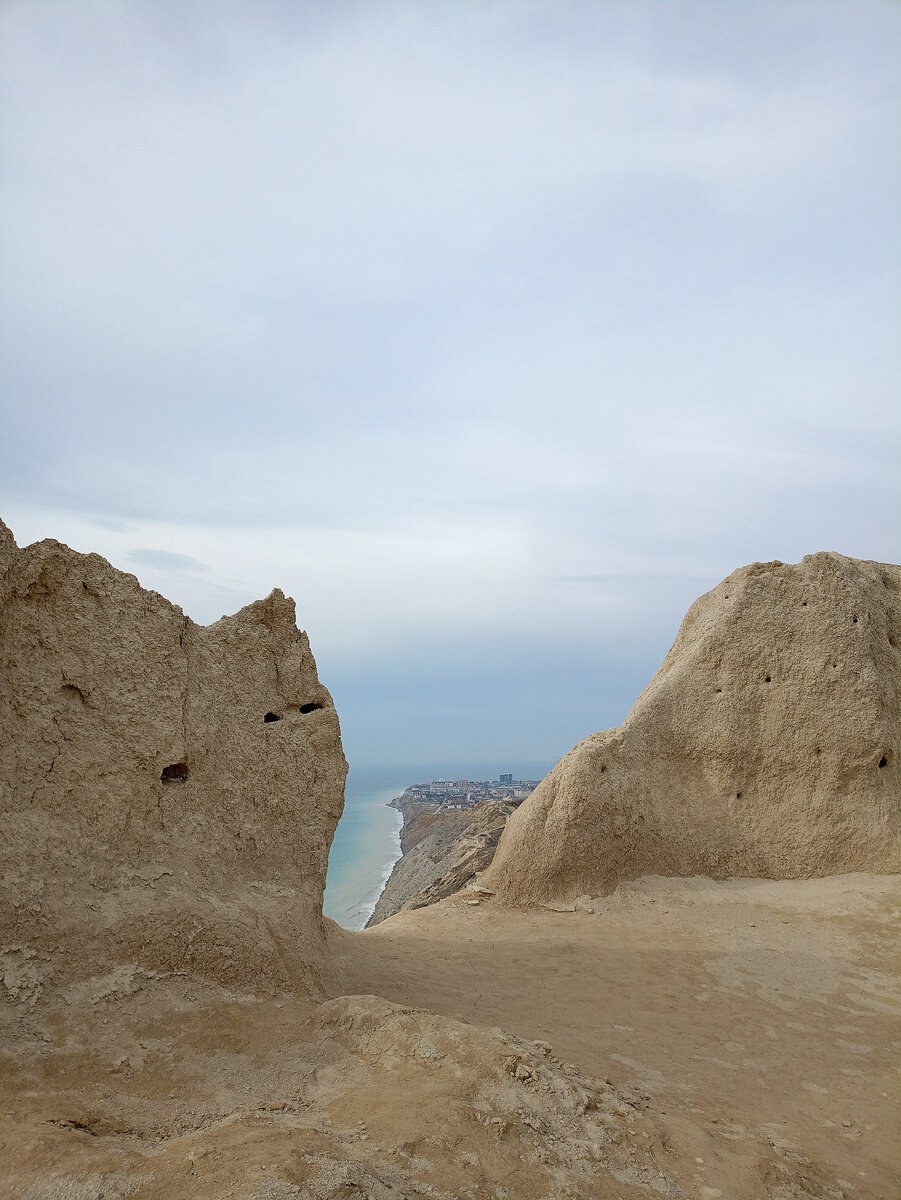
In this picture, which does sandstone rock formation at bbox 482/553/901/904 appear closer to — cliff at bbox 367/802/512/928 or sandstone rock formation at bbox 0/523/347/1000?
cliff at bbox 367/802/512/928

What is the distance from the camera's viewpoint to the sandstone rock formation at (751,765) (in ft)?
37.7

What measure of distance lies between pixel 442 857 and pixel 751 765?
12.7 metres

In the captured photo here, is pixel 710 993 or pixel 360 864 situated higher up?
pixel 710 993

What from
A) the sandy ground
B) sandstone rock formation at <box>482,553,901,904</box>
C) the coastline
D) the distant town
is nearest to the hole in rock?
the sandy ground

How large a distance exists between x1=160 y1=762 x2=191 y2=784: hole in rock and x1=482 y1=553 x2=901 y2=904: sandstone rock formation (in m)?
6.59

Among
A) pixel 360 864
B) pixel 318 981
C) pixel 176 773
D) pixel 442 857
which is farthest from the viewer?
pixel 360 864

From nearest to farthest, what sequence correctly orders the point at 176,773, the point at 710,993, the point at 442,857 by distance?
the point at 176,773 → the point at 710,993 → the point at 442,857

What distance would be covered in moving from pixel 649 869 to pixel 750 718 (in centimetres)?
305

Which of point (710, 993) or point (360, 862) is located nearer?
point (710, 993)

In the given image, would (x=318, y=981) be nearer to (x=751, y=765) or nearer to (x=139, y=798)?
(x=139, y=798)

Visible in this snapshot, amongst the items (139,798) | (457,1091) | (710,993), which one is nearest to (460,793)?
(710,993)

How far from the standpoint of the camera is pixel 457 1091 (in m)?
4.16

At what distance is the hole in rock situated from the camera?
659cm

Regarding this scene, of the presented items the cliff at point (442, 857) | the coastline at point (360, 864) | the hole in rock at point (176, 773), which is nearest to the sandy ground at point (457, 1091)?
the hole in rock at point (176, 773)
